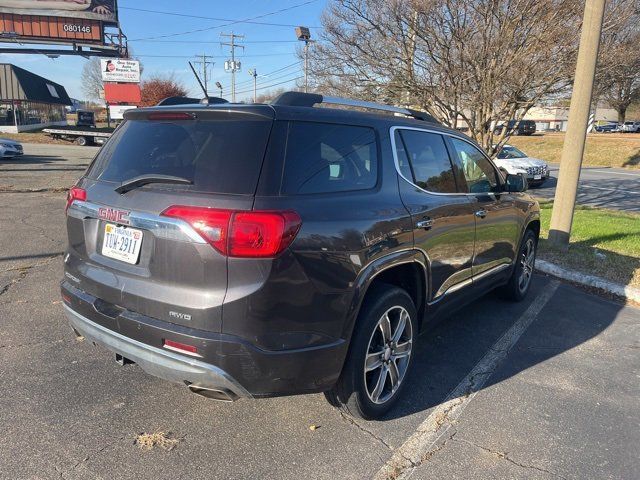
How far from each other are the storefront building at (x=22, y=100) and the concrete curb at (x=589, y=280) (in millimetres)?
43422

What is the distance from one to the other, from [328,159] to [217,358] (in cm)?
122

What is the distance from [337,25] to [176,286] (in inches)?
295

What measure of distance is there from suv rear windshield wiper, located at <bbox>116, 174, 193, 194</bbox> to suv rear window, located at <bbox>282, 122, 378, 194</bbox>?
1.77 ft

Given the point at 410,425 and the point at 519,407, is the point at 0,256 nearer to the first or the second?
the point at 410,425

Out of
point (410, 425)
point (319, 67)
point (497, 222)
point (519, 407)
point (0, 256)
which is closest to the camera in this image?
point (410, 425)

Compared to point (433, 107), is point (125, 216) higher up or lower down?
lower down

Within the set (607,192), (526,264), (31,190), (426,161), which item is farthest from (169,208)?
(607,192)

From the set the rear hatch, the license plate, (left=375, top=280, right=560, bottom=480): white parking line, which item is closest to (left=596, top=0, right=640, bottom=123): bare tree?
(left=375, top=280, right=560, bottom=480): white parking line

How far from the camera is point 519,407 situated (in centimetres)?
334

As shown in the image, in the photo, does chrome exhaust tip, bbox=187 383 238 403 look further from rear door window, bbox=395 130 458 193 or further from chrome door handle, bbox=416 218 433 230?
rear door window, bbox=395 130 458 193

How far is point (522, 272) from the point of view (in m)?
5.43

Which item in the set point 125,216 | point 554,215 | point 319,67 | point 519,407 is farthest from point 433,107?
point 125,216

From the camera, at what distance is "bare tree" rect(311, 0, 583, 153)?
24.8ft

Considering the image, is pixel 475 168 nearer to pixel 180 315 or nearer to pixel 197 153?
pixel 197 153
